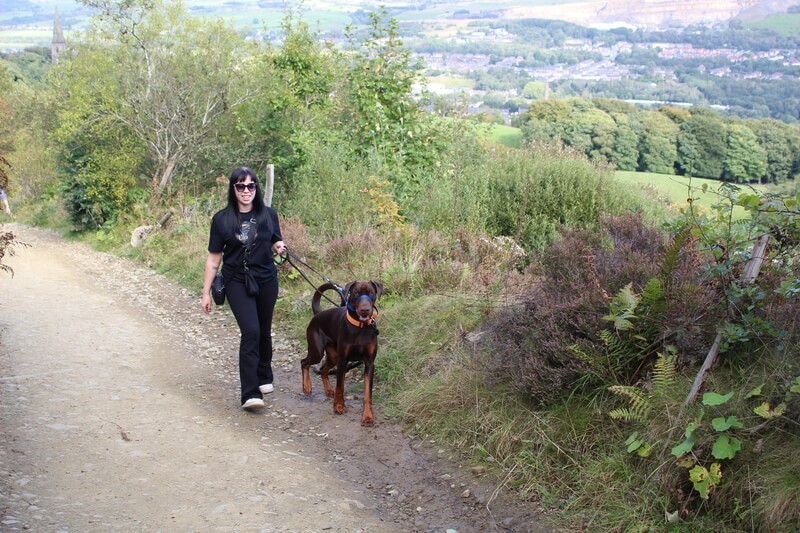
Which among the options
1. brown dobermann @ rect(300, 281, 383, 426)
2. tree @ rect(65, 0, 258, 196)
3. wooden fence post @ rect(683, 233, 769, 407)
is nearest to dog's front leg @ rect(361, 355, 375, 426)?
brown dobermann @ rect(300, 281, 383, 426)

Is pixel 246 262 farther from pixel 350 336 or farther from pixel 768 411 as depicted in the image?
pixel 768 411

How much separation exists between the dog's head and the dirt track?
100cm

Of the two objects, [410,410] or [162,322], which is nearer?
[410,410]

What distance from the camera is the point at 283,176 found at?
16.3 metres

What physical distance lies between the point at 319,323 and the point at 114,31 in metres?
13.1

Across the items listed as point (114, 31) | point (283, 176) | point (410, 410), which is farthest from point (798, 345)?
point (114, 31)

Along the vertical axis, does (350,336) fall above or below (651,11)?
below

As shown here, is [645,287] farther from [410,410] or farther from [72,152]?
[72,152]

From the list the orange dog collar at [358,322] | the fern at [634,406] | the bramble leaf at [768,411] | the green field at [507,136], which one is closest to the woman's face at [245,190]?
the orange dog collar at [358,322]

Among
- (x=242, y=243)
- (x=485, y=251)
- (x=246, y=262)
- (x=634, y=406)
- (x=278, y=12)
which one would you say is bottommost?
(x=485, y=251)

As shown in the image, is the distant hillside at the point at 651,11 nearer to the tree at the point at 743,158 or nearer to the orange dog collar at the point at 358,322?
the tree at the point at 743,158

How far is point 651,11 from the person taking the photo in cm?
9350

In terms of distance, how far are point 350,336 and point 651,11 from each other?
97.9 m

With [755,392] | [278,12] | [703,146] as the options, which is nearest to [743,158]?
[703,146]
